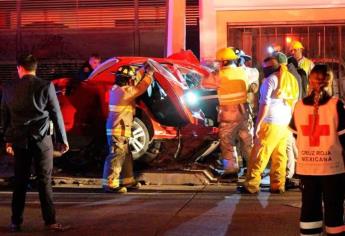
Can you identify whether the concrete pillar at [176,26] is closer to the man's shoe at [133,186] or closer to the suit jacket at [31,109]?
the man's shoe at [133,186]

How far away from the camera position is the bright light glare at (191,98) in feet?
34.1

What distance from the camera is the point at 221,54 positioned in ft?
30.2

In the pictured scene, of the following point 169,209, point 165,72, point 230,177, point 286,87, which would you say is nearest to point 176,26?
point 165,72

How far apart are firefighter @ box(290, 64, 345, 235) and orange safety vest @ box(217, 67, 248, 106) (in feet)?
11.7

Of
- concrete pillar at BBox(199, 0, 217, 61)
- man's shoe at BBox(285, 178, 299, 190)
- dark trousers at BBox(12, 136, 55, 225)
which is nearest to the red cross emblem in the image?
dark trousers at BBox(12, 136, 55, 225)

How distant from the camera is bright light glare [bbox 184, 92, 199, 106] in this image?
1039cm

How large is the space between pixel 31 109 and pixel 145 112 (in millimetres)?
3996

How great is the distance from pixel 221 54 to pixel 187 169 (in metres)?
2.02

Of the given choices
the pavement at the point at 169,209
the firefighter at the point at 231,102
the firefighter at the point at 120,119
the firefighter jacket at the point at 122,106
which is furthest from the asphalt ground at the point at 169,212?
the firefighter jacket at the point at 122,106

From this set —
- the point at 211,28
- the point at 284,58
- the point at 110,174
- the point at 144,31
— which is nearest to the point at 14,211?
the point at 110,174

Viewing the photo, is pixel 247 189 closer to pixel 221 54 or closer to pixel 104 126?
pixel 221 54

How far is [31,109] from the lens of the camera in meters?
6.79

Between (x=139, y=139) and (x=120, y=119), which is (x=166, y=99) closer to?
(x=139, y=139)

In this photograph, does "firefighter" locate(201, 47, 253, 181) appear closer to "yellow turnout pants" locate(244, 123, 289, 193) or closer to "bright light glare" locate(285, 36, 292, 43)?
Answer: "yellow turnout pants" locate(244, 123, 289, 193)
